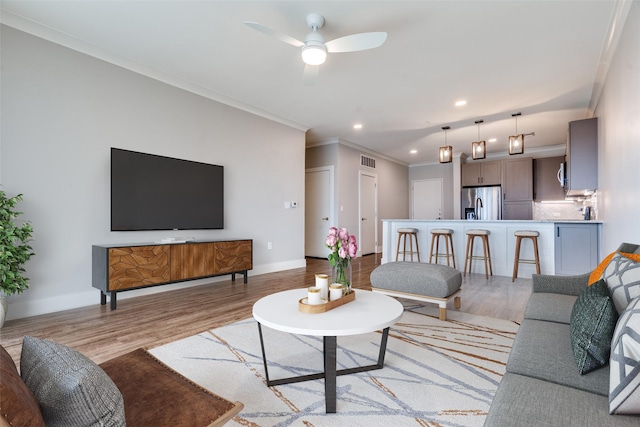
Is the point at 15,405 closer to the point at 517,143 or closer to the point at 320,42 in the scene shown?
the point at 320,42

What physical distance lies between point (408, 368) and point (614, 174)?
2.87 m

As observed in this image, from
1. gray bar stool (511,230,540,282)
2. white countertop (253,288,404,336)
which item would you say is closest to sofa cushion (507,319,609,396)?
white countertop (253,288,404,336)

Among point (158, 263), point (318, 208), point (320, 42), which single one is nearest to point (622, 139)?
point (320, 42)

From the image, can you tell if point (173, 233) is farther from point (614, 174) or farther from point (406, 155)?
point (406, 155)

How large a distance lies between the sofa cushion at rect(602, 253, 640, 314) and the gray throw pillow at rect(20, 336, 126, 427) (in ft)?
5.52

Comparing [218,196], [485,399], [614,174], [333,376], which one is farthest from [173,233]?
[614,174]

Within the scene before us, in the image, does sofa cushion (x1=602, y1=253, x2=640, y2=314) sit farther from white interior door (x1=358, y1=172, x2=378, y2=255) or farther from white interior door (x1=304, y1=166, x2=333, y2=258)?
white interior door (x1=358, y1=172, x2=378, y2=255)

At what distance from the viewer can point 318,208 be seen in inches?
283

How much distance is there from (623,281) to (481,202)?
7.57m

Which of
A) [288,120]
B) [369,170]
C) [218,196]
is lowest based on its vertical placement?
[218,196]

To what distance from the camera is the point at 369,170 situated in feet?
26.2

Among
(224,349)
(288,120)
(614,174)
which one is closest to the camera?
(224,349)

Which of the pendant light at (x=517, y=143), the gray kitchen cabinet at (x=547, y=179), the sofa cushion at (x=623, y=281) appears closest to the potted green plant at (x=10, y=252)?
the sofa cushion at (x=623, y=281)

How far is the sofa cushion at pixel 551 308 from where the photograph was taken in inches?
68.9
